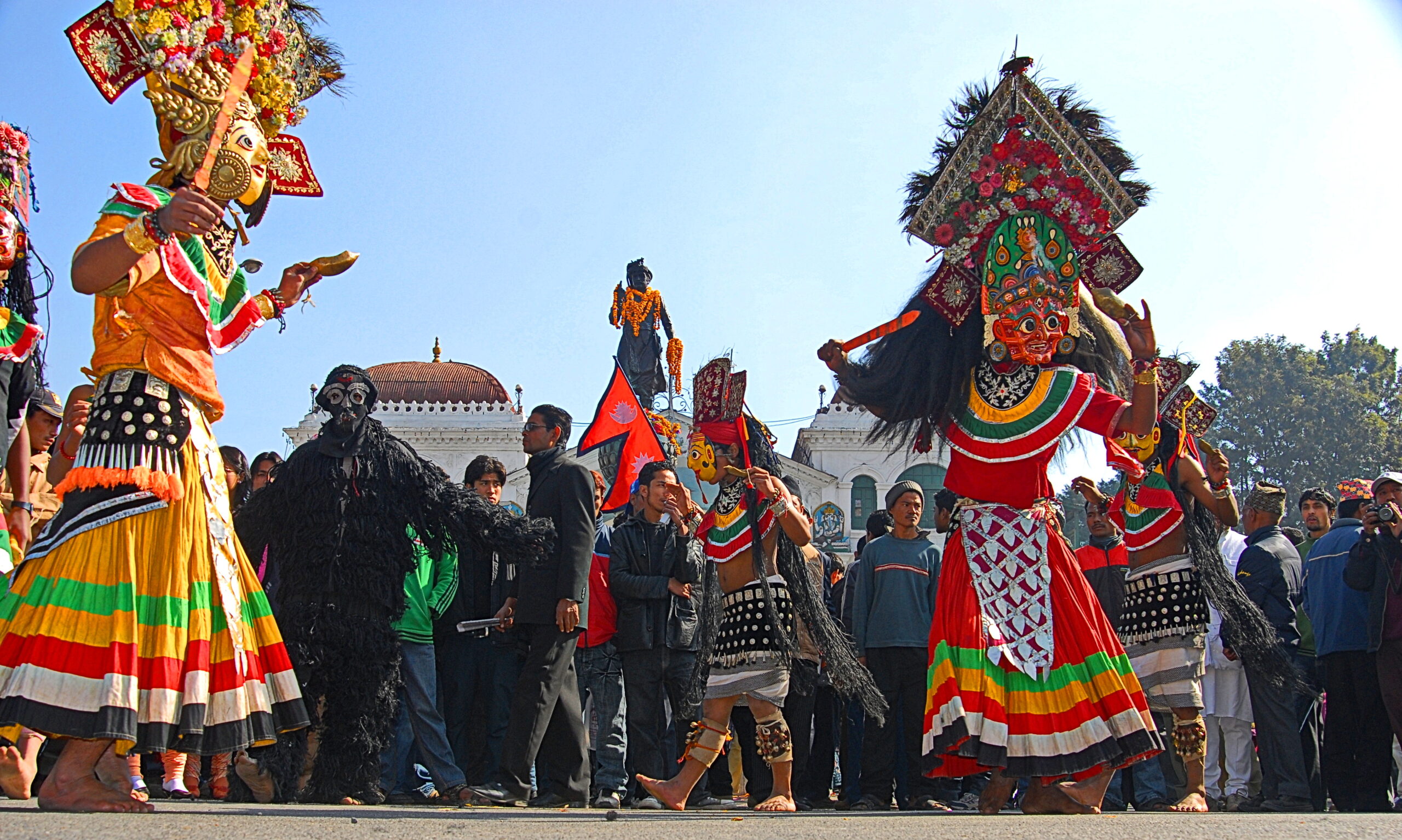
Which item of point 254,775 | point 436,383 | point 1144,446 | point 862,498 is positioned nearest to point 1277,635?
point 1144,446

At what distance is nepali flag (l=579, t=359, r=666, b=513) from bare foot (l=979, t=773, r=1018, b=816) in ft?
16.8

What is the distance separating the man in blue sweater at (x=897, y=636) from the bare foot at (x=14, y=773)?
172 inches

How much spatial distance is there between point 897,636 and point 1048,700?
102 inches

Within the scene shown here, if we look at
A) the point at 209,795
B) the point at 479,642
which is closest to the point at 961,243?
the point at 479,642

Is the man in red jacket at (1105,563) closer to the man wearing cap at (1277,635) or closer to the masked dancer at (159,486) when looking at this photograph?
the man wearing cap at (1277,635)

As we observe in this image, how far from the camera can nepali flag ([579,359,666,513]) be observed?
10.5m

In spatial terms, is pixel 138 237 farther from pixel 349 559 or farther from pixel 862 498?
pixel 862 498

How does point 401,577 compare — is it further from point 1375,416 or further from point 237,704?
point 1375,416

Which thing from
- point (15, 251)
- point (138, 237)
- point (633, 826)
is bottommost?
point (633, 826)

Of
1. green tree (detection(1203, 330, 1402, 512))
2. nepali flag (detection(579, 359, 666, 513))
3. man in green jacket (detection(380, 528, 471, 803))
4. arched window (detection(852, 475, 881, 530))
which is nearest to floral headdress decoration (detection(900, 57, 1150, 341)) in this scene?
man in green jacket (detection(380, 528, 471, 803))

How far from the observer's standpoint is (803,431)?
4644cm

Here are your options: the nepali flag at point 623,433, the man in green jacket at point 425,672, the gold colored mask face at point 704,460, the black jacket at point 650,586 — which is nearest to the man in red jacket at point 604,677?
the black jacket at point 650,586

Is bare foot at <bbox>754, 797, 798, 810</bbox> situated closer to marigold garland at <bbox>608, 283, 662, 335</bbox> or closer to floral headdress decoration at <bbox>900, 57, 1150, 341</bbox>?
floral headdress decoration at <bbox>900, 57, 1150, 341</bbox>

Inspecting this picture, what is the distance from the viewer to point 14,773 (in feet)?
15.5
